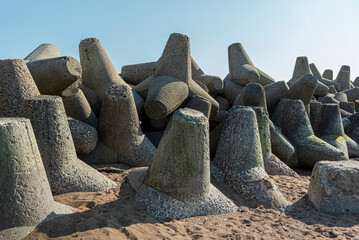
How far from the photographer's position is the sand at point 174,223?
230 cm

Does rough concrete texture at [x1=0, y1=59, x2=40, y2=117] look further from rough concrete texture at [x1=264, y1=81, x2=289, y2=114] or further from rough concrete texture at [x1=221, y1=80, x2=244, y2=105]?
rough concrete texture at [x1=264, y1=81, x2=289, y2=114]

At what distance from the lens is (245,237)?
2629 mm

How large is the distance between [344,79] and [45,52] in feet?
38.2

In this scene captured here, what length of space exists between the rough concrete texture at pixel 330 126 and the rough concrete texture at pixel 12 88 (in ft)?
17.1

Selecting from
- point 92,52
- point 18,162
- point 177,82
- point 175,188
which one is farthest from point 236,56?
point 18,162

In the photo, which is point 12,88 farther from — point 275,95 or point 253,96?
point 275,95

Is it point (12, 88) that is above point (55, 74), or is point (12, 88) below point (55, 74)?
below

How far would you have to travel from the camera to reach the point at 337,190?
346 cm

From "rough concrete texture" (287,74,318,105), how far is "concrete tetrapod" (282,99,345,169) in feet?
2.00

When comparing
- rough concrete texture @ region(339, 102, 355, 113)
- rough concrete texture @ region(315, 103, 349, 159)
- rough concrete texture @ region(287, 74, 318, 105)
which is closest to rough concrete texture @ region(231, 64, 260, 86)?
rough concrete texture @ region(287, 74, 318, 105)

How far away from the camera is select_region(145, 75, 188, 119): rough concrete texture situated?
4.42 meters

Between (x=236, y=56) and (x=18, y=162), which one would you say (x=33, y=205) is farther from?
(x=236, y=56)

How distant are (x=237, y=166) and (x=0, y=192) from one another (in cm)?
238

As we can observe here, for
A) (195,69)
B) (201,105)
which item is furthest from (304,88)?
(201,105)
